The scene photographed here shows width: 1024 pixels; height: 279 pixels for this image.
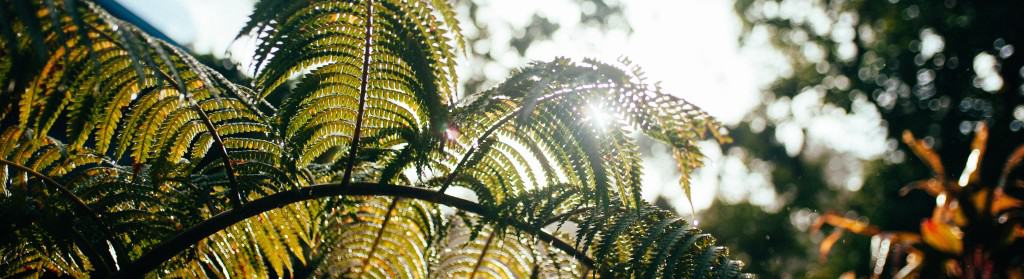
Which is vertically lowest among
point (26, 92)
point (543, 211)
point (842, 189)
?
point (26, 92)

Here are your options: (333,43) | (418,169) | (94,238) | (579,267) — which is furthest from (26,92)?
(579,267)

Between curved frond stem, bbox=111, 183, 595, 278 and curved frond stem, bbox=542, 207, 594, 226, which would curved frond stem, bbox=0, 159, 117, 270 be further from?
curved frond stem, bbox=542, 207, 594, 226

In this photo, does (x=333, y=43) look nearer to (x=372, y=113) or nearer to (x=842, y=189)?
(x=372, y=113)

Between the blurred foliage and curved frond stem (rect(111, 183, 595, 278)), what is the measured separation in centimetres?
1018

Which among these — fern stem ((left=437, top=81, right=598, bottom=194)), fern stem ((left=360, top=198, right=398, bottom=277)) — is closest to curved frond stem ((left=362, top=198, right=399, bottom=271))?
fern stem ((left=360, top=198, right=398, bottom=277))

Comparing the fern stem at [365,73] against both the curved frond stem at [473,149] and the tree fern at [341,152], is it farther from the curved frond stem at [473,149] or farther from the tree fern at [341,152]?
the curved frond stem at [473,149]

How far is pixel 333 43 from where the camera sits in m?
1.33

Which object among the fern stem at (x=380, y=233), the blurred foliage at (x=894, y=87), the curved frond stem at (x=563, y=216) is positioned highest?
the blurred foliage at (x=894, y=87)

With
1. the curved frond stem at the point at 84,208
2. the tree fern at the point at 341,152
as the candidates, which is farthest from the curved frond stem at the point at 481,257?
the curved frond stem at the point at 84,208

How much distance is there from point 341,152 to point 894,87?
14.4 meters

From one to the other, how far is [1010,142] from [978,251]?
13317 mm

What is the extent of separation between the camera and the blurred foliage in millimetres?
11562

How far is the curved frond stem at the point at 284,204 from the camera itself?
1.13 metres

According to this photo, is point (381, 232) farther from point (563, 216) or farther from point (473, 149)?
point (563, 216)
